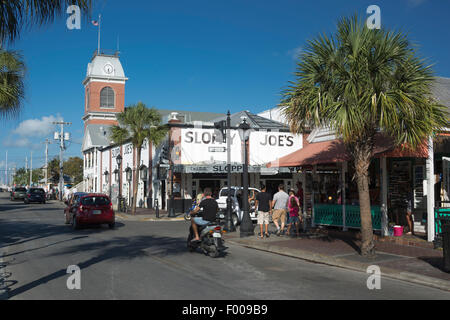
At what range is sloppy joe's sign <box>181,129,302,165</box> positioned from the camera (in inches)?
1238

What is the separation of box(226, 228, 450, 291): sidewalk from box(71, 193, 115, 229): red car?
21.4ft

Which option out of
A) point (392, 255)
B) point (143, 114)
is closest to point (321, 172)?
point (392, 255)

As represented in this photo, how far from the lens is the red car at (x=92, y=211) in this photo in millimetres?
18734

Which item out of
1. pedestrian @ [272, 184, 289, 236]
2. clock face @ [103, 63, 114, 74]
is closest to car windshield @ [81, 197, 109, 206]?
pedestrian @ [272, 184, 289, 236]

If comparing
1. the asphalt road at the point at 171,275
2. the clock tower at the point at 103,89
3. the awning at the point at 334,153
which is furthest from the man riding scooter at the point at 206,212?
the clock tower at the point at 103,89

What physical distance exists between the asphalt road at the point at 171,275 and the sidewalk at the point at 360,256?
0.42 meters

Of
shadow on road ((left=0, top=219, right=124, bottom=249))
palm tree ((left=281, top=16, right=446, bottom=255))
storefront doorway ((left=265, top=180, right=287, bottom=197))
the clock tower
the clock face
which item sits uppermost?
the clock face

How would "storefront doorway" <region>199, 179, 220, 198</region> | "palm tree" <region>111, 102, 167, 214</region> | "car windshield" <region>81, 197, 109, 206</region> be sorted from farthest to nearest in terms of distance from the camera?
"storefront doorway" <region>199, 179, 220, 198</region> < "palm tree" <region>111, 102, 167, 214</region> < "car windshield" <region>81, 197, 109, 206</region>

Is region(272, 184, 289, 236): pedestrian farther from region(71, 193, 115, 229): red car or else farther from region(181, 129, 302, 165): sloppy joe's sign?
region(181, 129, 302, 165): sloppy joe's sign

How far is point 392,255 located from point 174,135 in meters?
22.4

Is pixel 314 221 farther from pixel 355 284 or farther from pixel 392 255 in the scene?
pixel 355 284

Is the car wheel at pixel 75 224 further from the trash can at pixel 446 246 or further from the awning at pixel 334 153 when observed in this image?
the trash can at pixel 446 246
